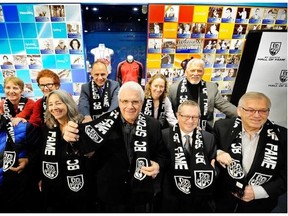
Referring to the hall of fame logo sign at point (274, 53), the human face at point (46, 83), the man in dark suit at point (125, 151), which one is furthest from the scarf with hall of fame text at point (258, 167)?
the hall of fame logo sign at point (274, 53)

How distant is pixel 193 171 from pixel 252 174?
45 cm

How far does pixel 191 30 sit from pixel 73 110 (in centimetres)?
235

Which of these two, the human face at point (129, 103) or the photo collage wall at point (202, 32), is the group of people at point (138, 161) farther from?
the photo collage wall at point (202, 32)

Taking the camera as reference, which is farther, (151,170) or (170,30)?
(170,30)

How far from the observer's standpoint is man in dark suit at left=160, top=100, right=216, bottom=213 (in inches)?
61.2

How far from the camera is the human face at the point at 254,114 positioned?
1473mm

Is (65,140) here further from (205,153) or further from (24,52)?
(24,52)

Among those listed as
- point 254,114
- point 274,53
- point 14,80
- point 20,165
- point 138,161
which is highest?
point 274,53

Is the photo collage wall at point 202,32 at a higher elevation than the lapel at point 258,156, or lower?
higher

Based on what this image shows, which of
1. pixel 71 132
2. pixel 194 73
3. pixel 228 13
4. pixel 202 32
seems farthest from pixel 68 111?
pixel 228 13

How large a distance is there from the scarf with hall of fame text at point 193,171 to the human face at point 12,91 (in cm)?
166

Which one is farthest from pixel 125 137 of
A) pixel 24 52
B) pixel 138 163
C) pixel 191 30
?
pixel 24 52

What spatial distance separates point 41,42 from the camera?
302 cm

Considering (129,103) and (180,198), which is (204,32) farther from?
(180,198)
